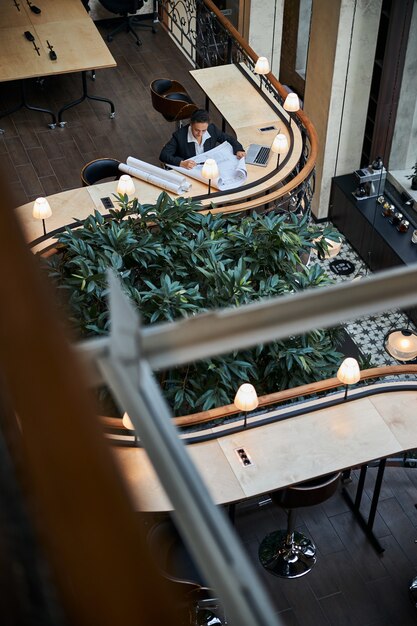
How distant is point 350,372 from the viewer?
5262 millimetres

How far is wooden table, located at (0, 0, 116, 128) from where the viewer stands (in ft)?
31.7

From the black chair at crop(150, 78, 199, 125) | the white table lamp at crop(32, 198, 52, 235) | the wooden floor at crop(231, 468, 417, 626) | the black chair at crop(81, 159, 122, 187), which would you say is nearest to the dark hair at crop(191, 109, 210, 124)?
the black chair at crop(81, 159, 122, 187)

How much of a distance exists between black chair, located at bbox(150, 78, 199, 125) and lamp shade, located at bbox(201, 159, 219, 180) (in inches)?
81.3

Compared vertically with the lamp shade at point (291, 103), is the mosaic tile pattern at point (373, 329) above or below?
below

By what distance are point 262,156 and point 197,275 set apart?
193 cm

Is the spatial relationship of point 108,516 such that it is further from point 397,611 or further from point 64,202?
point 64,202

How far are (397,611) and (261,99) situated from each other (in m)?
5.11

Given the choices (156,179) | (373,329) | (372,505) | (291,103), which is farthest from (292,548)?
(373,329)

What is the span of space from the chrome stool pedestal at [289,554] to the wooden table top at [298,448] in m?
0.72

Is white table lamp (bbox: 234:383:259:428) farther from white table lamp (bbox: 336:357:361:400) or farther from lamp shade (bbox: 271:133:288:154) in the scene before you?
lamp shade (bbox: 271:133:288:154)

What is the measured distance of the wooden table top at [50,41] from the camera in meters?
9.65

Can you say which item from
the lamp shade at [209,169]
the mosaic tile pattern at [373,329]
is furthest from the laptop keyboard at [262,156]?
the mosaic tile pattern at [373,329]

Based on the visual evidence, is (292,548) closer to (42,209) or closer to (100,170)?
(42,209)

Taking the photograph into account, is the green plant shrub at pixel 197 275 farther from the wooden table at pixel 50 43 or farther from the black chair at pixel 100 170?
the wooden table at pixel 50 43
